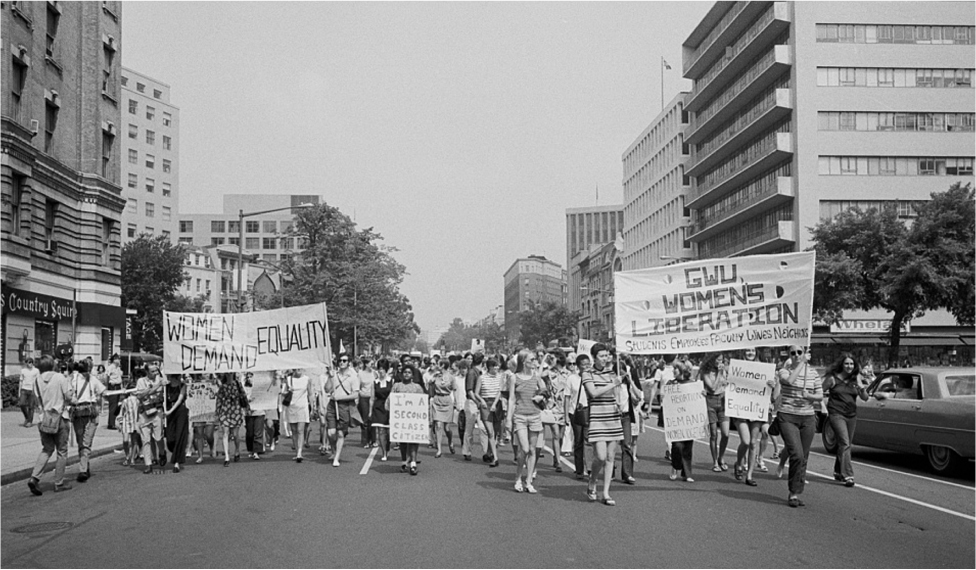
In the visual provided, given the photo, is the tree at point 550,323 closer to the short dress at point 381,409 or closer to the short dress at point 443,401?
the short dress at point 443,401

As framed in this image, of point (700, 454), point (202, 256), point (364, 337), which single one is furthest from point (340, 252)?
point (202, 256)

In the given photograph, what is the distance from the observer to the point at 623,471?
40.4ft

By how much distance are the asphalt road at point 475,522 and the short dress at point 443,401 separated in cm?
253

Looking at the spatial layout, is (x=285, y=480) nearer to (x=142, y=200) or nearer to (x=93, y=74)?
(x=93, y=74)

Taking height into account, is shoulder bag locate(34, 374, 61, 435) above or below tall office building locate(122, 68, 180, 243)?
below

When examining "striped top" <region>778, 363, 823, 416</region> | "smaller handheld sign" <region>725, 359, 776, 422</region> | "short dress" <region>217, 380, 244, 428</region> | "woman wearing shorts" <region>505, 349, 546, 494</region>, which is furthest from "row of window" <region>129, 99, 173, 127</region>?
"striped top" <region>778, 363, 823, 416</region>

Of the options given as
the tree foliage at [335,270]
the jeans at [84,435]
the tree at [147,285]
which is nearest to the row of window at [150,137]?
the tree at [147,285]

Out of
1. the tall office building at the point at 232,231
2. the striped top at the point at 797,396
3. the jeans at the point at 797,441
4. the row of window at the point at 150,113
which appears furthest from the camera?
the tall office building at the point at 232,231

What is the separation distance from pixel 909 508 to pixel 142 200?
89.2 meters

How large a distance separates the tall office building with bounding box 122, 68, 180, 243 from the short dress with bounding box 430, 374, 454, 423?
76843mm

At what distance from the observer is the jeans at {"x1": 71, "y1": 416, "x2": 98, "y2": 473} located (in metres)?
12.8

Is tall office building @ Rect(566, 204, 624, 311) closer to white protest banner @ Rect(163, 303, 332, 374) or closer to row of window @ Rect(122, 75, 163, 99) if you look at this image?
row of window @ Rect(122, 75, 163, 99)

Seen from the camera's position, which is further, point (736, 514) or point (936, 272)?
point (936, 272)

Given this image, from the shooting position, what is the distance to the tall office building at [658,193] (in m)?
79.6
